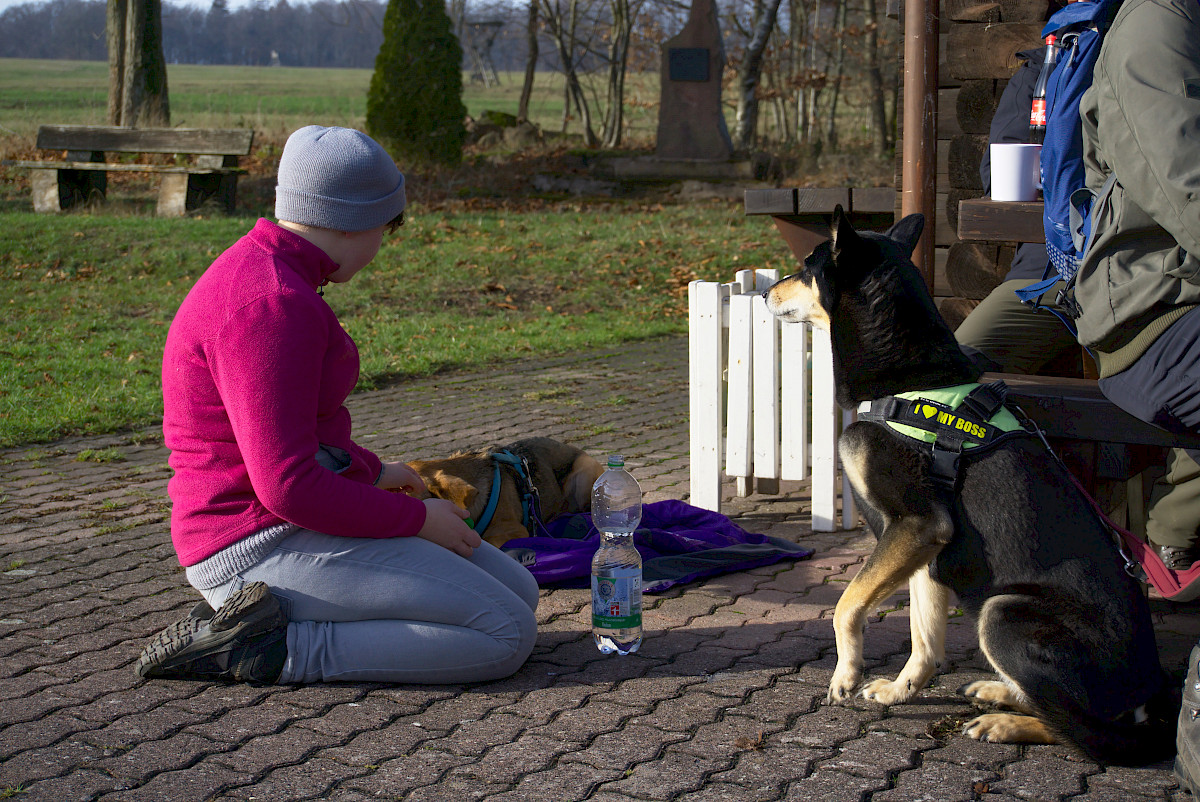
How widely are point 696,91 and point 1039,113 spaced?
17.7 metres

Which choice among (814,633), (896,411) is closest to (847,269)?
(896,411)

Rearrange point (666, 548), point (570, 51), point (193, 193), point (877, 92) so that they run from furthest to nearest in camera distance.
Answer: point (570, 51) < point (877, 92) < point (193, 193) < point (666, 548)

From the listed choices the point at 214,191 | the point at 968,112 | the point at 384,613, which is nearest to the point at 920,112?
the point at 968,112

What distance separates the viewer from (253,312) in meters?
3.16

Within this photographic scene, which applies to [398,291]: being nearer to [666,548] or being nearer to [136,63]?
[666,548]

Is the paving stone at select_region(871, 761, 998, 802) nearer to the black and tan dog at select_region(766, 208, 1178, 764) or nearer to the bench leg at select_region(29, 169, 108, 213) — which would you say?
the black and tan dog at select_region(766, 208, 1178, 764)

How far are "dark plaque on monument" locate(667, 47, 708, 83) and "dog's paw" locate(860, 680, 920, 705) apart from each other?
19084 mm

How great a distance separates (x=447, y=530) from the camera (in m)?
3.59

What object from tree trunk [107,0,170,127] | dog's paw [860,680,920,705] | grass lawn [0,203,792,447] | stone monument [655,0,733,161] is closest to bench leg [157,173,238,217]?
grass lawn [0,203,792,447]

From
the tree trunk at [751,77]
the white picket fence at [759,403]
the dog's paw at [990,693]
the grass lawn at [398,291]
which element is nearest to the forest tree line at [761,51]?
the tree trunk at [751,77]

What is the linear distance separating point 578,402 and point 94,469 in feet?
11.2

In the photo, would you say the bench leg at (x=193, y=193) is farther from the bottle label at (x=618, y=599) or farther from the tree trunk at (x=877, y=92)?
the tree trunk at (x=877, y=92)

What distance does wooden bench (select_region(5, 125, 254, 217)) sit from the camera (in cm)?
1588

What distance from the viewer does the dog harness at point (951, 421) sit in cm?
314
